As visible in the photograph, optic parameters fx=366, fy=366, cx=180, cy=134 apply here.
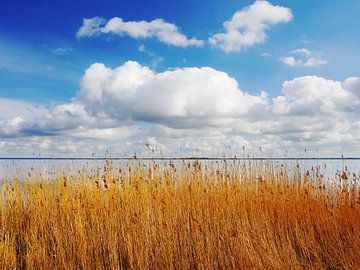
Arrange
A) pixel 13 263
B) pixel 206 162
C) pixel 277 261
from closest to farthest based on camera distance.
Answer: pixel 277 261 → pixel 13 263 → pixel 206 162

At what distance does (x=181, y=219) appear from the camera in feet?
17.2

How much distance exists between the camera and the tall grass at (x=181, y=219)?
4.59 metres

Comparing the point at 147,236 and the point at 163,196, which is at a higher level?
the point at 163,196

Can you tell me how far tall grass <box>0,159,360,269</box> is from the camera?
4.59m

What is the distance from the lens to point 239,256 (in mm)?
4461

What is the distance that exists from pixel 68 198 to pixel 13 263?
147 centimetres

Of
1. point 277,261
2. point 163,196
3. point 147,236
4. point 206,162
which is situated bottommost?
point 277,261

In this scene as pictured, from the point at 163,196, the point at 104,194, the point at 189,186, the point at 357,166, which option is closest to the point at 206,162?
the point at 189,186

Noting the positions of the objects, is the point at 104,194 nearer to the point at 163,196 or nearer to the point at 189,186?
the point at 163,196

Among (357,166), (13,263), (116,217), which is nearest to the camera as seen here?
(13,263)

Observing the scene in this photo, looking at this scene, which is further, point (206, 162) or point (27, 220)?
point (206, 162)

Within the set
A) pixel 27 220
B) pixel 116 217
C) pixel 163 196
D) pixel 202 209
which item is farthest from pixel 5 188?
pixel 202 209

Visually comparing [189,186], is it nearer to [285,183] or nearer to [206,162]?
[206,162]

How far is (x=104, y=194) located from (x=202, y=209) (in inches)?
63.9
